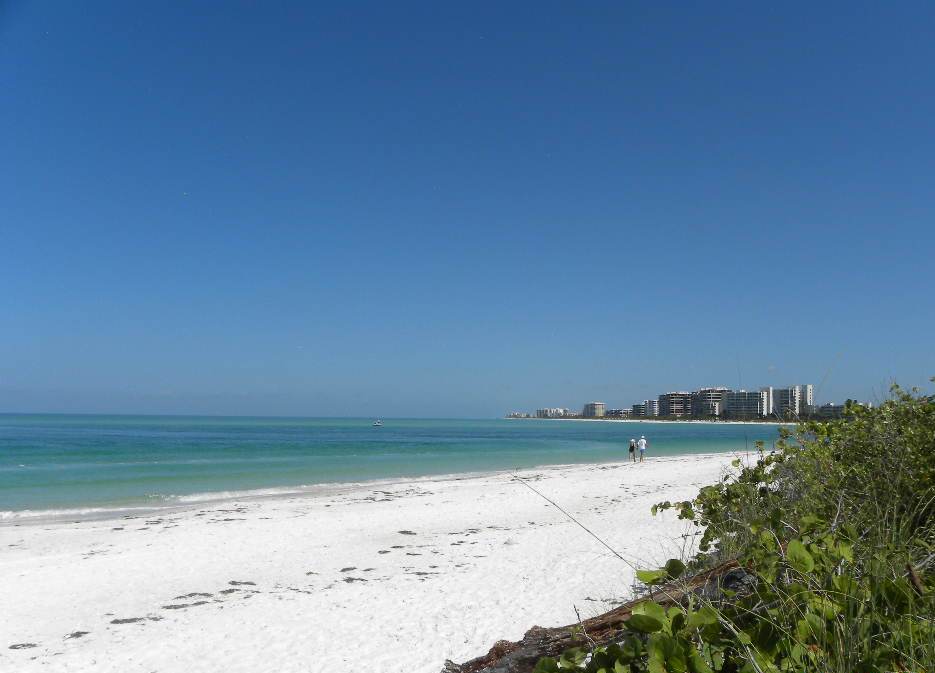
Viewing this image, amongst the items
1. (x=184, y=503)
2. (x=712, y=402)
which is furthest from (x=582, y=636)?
(x=184, y=503)

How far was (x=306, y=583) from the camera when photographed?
873 centimetres

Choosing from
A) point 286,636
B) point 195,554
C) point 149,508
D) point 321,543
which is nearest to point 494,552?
point 321,543

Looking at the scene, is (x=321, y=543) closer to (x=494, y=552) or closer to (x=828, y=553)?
(x=494, y=552)

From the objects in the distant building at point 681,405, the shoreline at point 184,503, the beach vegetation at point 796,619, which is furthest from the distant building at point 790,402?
the shoreline at point 184,503

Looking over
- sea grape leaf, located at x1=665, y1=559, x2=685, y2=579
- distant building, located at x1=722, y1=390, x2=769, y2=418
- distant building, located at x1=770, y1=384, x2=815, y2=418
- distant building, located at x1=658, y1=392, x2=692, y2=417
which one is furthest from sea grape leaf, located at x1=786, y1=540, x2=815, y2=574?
Answer: distant building, located at x1=658, y1=392, x2=692, y2=417

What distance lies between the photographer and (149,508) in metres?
17.5

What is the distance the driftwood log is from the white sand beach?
3319 millimetres

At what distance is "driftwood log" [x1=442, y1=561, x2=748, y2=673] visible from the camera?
2.08 meters

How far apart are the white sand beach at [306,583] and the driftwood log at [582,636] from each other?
10.9ft

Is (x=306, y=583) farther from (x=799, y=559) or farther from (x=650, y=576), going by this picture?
(x=799, y=559)

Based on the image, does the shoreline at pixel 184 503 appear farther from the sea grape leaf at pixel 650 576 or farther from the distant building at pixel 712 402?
the sea grape leaf at pixel 650 576

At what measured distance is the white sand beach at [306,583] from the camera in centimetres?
621

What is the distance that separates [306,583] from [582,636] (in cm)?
767

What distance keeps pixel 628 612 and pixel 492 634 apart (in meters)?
4.67
